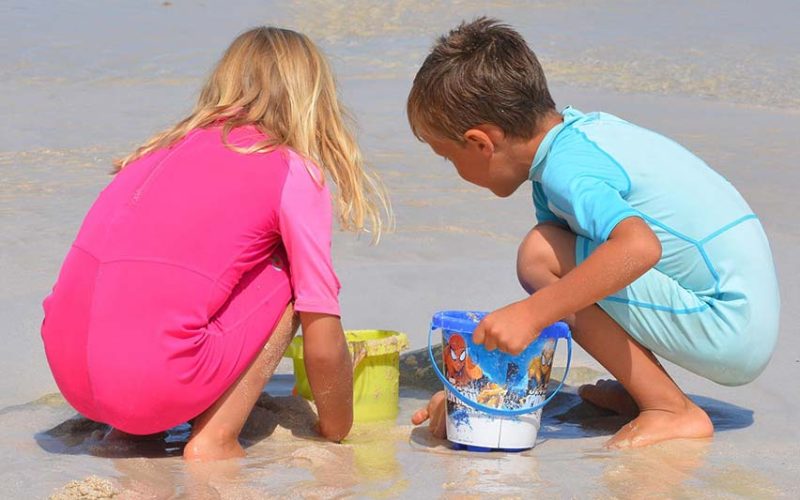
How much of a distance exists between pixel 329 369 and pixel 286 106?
705mm

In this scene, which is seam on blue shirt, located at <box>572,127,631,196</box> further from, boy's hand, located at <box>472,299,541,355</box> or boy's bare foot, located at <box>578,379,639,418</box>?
boy's bare foot, located at <box>578,379,639,418</box>

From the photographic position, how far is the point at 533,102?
3.04 m

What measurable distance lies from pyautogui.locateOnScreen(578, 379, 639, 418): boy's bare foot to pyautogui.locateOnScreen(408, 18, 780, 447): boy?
0.23 metres

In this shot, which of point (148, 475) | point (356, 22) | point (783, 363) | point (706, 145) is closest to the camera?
point (148, 475)

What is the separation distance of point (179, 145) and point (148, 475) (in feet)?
2.72

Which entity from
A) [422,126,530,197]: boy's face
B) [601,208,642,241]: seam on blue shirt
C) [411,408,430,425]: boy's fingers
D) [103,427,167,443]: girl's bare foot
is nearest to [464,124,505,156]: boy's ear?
[422,126,530,197]: boy's face

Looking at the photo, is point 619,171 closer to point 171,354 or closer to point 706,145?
point 171,354

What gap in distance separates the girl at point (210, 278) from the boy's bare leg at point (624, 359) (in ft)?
1.71

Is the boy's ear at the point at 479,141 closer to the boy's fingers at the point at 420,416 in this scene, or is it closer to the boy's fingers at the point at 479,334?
the boy's fingers at the point at 479,334

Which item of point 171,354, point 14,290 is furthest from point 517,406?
point 14,290

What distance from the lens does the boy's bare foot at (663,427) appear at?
2898 mm

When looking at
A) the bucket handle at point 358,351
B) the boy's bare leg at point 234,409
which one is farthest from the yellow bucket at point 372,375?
the boy's bare leg at point 234,409

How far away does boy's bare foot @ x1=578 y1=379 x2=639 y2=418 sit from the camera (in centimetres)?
332

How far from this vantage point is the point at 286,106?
118 inches
